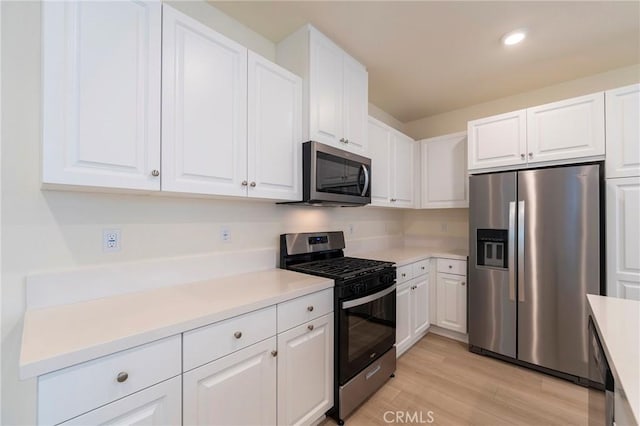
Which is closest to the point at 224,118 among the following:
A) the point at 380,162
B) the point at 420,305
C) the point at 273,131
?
the point at 273,131

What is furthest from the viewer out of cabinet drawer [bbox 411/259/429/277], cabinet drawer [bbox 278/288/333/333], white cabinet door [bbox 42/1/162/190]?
cabinet drawer [bbox 411/259/429/277]

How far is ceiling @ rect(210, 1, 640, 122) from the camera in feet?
5.77

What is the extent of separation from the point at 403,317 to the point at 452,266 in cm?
83

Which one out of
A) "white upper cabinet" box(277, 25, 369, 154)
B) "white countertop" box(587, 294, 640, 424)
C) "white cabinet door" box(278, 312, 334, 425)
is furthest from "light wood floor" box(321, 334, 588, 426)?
"white upper cabinet" box(277, 25, 369, 154)

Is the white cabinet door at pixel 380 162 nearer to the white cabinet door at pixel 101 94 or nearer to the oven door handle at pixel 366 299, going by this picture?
the oven door handle at pixel 366 299

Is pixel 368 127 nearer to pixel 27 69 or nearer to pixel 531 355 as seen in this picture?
pixel 27 69

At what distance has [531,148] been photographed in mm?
2422

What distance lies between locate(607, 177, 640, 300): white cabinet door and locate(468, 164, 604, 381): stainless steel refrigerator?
0.30 feet

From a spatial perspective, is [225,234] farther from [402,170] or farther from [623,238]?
[623,238]

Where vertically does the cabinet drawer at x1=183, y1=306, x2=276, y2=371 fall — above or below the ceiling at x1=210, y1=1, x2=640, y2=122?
below

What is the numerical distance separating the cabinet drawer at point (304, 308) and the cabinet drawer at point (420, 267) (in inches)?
50.3

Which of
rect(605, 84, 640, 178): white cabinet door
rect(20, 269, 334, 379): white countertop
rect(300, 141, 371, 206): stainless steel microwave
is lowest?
rect(20, 269, 334, 379): white countertop

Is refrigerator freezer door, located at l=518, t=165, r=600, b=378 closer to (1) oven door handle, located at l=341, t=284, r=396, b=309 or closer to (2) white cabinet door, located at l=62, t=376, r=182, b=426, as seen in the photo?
(1) oven door handle, located at l=341, t=284, r=396, b=309

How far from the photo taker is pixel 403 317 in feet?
8.13
